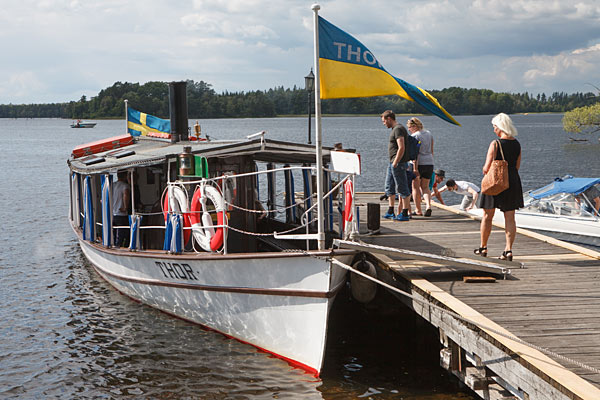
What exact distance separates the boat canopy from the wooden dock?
679 cm

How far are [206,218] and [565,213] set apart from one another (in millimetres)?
11534

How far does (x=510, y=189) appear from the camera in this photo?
368 inches

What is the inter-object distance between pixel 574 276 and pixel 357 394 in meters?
3.39

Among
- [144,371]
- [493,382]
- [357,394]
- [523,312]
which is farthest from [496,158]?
[144,371]

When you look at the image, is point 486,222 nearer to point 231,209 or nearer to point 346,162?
point 346,162

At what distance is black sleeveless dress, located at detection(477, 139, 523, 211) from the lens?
9266 millimetres

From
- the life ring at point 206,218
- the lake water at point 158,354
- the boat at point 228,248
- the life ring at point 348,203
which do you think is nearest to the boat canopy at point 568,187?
the boat at point 228,248

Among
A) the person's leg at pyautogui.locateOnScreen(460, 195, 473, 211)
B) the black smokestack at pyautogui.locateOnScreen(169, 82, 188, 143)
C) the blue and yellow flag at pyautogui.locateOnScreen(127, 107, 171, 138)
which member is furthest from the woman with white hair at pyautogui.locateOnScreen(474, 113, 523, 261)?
the blue and yellow flag at pyautogui.locateOnScreen(127, 107, 171, 138)

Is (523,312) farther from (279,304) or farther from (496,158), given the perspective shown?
(279,304)

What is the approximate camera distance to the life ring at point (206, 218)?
33.9 ft

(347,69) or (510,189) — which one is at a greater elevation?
(347,69)

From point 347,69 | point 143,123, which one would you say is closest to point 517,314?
point 347,69

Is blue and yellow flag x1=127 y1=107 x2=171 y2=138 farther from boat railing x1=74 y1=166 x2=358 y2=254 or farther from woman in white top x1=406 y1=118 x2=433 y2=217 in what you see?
woman in white top x1=406 y1=118 x2=433 y2=217

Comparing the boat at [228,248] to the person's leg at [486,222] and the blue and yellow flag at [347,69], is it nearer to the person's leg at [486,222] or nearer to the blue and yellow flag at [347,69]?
the blue and yellow flag at [347,69]
